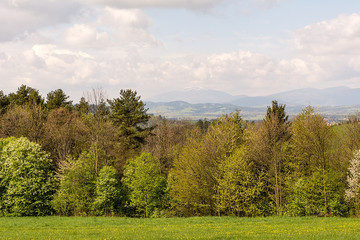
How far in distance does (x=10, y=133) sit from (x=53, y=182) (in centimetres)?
Result: 2058

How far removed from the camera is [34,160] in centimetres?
4494

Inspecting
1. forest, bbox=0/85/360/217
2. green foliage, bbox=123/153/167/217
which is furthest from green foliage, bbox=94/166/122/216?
green foliage, bbox=123/153/167/217

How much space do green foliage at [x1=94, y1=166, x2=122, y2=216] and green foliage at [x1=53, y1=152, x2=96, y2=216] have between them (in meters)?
1.16

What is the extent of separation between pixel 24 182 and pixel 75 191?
6.88 metres

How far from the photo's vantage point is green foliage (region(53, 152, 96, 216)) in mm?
43688

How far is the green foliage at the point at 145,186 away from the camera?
1758 inches

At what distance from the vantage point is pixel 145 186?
45.0 metres

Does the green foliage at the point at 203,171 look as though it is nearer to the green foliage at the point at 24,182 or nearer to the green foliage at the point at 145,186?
the green foliage at the point at 145,186

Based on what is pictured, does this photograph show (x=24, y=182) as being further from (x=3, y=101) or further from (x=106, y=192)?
(x=3, y=101)

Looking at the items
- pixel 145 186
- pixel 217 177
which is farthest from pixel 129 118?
pixel 217 177

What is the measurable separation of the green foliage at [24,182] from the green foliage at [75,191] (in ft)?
6.11

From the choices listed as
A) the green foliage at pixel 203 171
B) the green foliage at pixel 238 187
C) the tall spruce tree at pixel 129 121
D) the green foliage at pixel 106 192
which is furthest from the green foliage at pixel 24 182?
the green foliage at pixel 238 187

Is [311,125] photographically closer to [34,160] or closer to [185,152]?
[185,152]

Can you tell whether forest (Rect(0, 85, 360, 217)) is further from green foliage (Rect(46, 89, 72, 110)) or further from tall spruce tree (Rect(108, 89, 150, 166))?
green foliage (Rect(46, 89, 72, 110))
